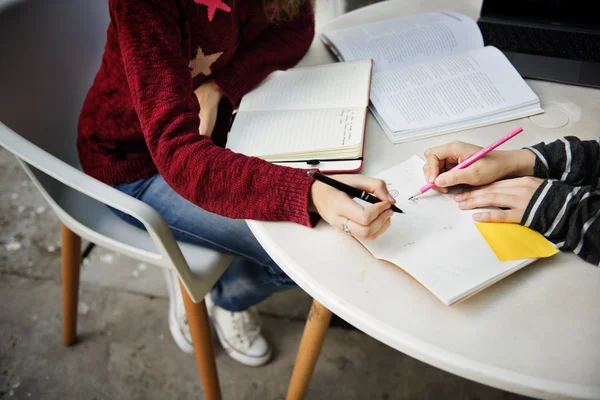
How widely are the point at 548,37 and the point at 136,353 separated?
1.30m

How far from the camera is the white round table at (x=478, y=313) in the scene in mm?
535

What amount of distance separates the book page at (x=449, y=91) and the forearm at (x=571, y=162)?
0.15 metres

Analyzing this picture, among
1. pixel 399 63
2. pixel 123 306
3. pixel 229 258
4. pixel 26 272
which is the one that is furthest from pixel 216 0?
pixel 26 272

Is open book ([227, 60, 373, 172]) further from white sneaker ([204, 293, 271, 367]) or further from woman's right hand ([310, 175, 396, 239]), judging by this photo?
white sneaker ([204, 293, 271, 367])

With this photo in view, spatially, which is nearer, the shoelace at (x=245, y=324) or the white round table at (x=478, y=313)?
the white round table at (x=478, y=313)

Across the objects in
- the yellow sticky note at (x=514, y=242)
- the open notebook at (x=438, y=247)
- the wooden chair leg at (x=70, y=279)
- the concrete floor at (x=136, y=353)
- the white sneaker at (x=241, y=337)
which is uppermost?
the yellow sticky note at (x=514, y=242)

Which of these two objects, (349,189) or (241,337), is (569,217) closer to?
(349,189)

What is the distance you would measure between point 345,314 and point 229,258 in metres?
0.45

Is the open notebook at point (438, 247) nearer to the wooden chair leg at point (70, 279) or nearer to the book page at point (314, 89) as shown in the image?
the book page at point (314, 89)

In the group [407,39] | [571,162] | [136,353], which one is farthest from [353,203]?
[136,353]

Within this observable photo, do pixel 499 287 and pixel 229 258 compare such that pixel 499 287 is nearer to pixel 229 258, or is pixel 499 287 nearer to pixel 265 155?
pixel 265 155

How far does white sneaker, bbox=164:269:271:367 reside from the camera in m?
1.36

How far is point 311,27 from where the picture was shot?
1.12 m

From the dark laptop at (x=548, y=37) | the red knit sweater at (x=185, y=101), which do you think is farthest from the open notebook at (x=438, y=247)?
the dark laptop at (x=548, y=37)
